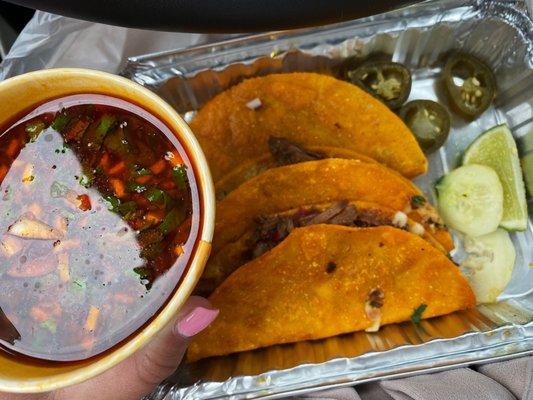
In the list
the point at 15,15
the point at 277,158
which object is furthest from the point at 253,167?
the point at 15,15

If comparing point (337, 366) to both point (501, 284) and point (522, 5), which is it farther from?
point (522, 5)

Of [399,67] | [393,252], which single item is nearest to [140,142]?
[393,252]

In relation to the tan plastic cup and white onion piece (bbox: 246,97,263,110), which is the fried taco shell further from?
the tan plastic cup

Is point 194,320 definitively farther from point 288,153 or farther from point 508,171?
point 508,171

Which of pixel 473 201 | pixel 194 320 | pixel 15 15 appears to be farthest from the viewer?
pixel 15 15

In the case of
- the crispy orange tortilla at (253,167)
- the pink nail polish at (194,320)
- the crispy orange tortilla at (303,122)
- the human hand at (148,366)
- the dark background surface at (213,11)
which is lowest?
the human hand at (148,366)

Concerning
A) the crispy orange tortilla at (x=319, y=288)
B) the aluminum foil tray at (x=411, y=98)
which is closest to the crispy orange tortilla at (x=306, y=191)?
the crispy orange tortilla at (x=319, y=288)

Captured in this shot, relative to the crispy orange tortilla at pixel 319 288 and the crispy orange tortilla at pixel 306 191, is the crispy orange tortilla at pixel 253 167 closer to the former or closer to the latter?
the crispy orange tortilla at pixel 306 191
